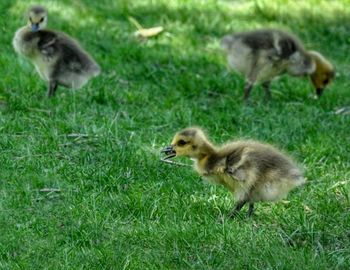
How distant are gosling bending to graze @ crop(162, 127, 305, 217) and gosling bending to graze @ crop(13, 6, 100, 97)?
2.35 meters

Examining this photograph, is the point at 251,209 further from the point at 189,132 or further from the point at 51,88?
the point at 51,88

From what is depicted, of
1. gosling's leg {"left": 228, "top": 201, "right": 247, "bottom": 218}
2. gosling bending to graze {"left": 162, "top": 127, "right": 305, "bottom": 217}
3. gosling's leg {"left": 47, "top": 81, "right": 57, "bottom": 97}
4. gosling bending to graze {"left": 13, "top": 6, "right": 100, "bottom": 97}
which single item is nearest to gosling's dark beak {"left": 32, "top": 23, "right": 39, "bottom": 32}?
gosling bending to graze {"left": 13, "top": 6, "right": 100, "bottom": 97}

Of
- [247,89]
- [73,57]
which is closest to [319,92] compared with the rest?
[247,89]

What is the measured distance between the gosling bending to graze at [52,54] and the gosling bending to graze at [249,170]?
235 cm

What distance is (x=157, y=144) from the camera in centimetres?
697

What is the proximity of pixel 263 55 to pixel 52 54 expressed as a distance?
189 centimetres

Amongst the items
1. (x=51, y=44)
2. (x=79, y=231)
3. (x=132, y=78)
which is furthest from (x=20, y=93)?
(x=79, y=231)

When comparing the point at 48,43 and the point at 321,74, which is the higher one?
the point at 48,43

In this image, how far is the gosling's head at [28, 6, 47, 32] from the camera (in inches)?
310

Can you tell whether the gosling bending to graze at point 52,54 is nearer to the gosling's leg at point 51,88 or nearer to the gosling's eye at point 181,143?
the gosling's leg at point 51,88

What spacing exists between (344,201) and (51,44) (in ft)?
10.1

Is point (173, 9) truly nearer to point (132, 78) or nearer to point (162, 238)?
point (132, 78)

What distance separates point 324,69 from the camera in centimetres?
915

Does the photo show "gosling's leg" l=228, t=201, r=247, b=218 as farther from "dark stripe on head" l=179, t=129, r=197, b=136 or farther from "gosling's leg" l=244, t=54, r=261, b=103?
"gosling's leg" l=244, t=54, r=261, b=103
